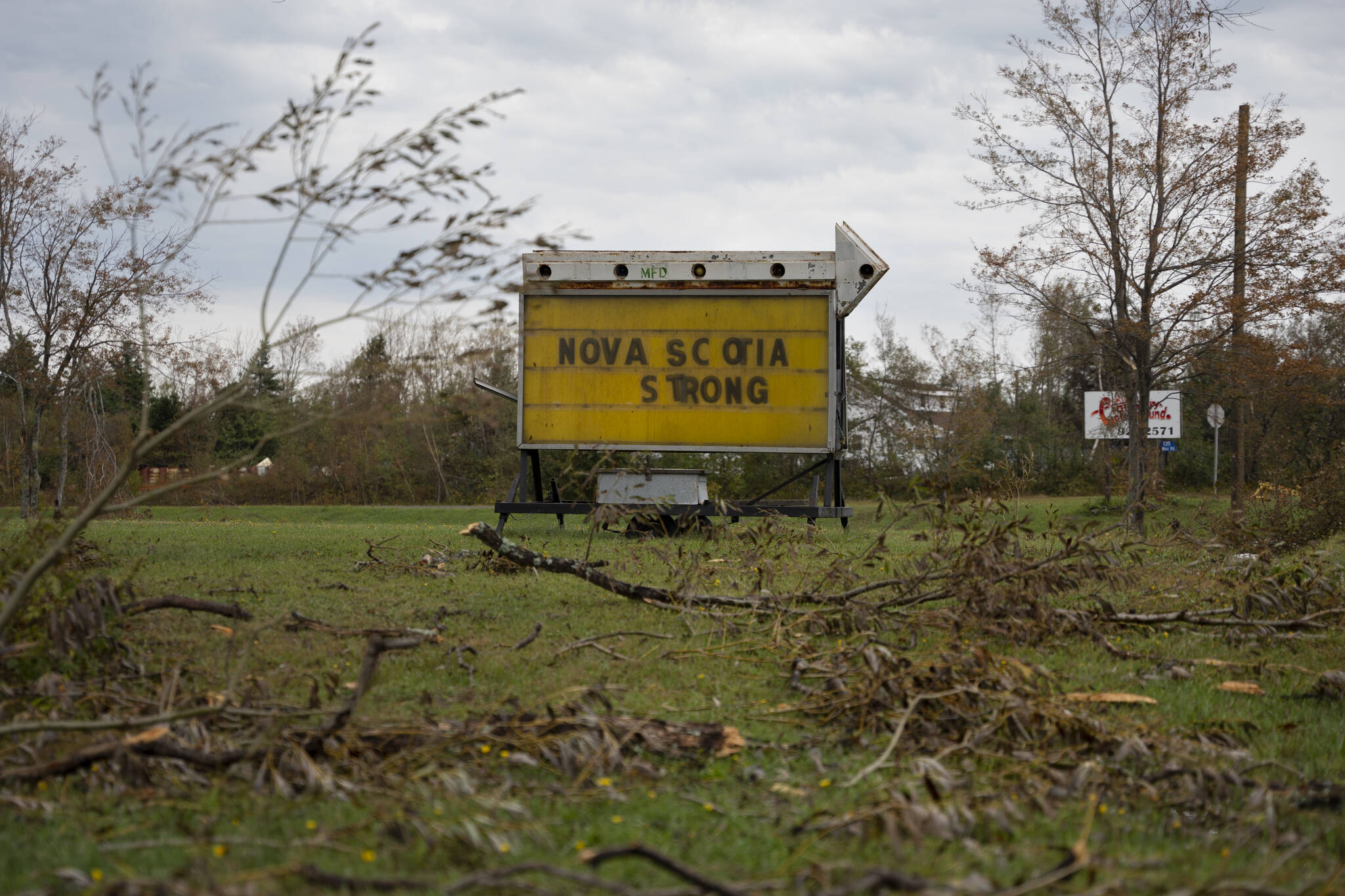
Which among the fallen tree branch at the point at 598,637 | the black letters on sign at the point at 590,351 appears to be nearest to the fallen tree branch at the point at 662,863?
the fallen tree branch at the point at 598,637

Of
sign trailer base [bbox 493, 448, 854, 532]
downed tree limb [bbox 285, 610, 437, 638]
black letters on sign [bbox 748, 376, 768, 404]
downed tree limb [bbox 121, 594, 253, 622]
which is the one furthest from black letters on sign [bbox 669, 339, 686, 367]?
downed tree limb [bbox 121, 594, 253, 622]

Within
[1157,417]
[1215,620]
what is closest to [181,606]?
[1215,620]

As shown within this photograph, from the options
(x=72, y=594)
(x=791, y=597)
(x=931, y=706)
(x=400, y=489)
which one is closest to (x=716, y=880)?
(x=931, y=706)

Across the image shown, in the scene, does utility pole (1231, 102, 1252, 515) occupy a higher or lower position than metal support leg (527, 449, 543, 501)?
higher

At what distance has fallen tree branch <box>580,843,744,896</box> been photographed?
89.6 inches

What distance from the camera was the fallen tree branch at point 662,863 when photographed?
2.28 metres

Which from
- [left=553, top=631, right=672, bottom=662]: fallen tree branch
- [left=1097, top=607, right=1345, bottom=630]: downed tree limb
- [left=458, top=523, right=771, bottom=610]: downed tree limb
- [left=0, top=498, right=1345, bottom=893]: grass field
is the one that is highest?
[left=458, top=523, right=771, bottom=610]: downed tree limb

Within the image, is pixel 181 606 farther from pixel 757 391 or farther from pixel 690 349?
pixel 757 391

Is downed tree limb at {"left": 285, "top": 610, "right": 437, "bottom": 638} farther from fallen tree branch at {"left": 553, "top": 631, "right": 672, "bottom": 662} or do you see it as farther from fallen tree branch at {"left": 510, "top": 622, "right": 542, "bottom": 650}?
fallen tree branch at {"left": 553, "top": 631, "right": 672, "bottom": 662}

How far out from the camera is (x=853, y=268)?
1195cm

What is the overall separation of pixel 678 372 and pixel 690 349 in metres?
0.33

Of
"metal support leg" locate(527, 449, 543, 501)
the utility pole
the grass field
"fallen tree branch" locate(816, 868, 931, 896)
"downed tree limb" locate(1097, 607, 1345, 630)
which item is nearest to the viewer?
"fallen tree branch" locate(816, 868, 931, 896)

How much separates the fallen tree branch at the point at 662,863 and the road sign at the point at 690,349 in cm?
959

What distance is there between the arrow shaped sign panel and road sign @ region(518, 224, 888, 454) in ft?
0.04
